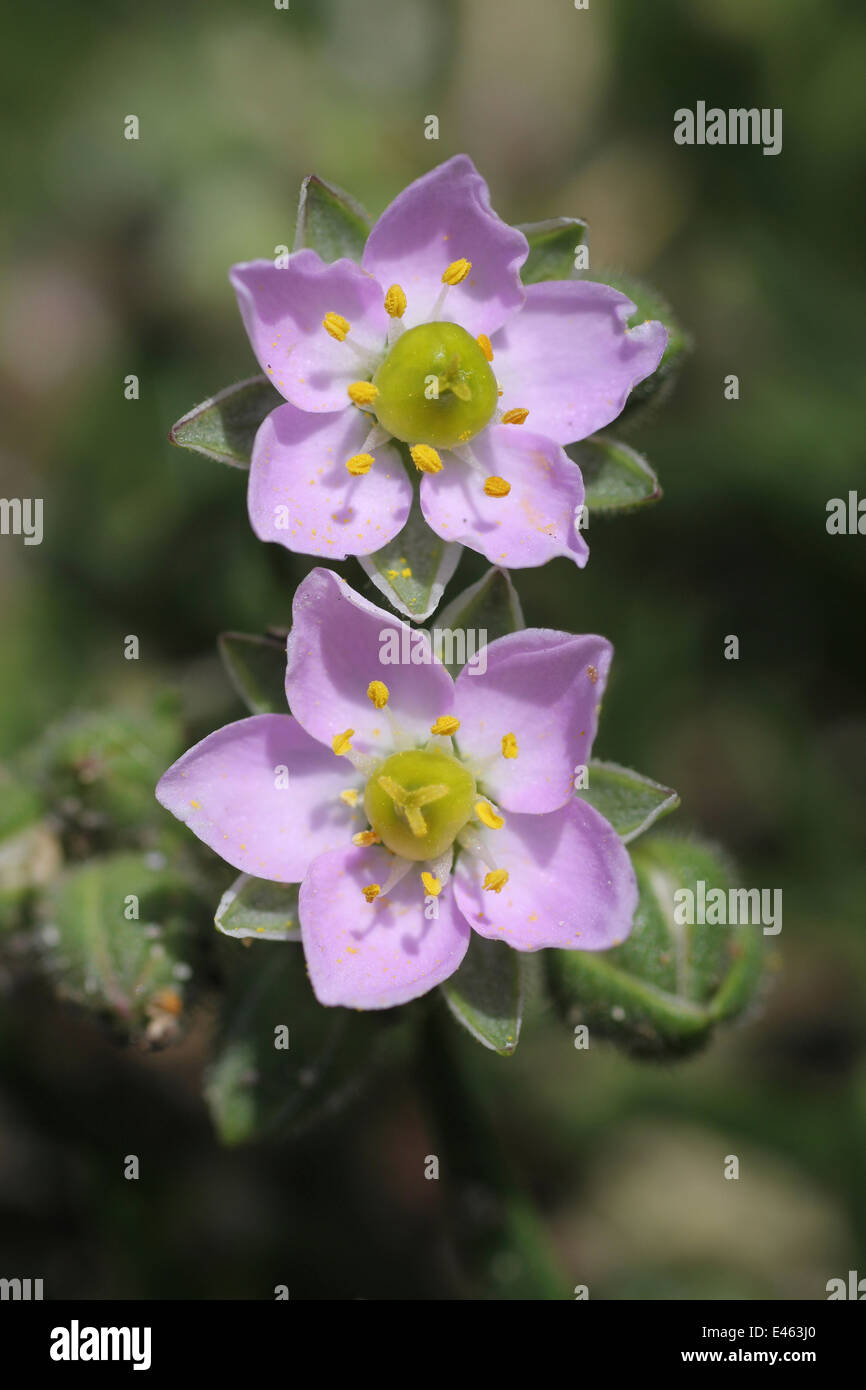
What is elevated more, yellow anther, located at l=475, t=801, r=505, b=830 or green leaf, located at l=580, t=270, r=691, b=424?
green leaf, located at l=580, t=270, r=691, b=424

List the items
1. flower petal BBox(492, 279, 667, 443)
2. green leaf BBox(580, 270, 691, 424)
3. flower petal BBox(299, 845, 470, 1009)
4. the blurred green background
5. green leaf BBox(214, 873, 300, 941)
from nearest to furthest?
flower petal BBox(299, 845, 470, 1009)
green leaf BBox(214, 873, 300, 941)
flower petal BBox(492, 279, 667, 443)
green leaf BBox(580, 270, 691, 424)
the blurred green background

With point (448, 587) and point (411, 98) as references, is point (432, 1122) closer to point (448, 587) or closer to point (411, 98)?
point (448, 587)

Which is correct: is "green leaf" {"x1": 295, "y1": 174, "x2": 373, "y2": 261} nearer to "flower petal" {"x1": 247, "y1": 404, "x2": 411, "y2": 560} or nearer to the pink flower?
"flower petal" {"x1": 247, "y1": 404, "x2": 411, "y2": 560}

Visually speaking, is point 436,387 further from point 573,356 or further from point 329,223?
point 329,223

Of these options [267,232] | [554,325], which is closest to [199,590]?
[267,232]

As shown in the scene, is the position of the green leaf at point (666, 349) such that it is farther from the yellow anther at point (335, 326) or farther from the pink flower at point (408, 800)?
the pink flower at point (408, 800)

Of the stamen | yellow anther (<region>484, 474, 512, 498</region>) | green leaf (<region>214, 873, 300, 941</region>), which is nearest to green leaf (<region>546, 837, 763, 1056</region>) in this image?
the stamen
